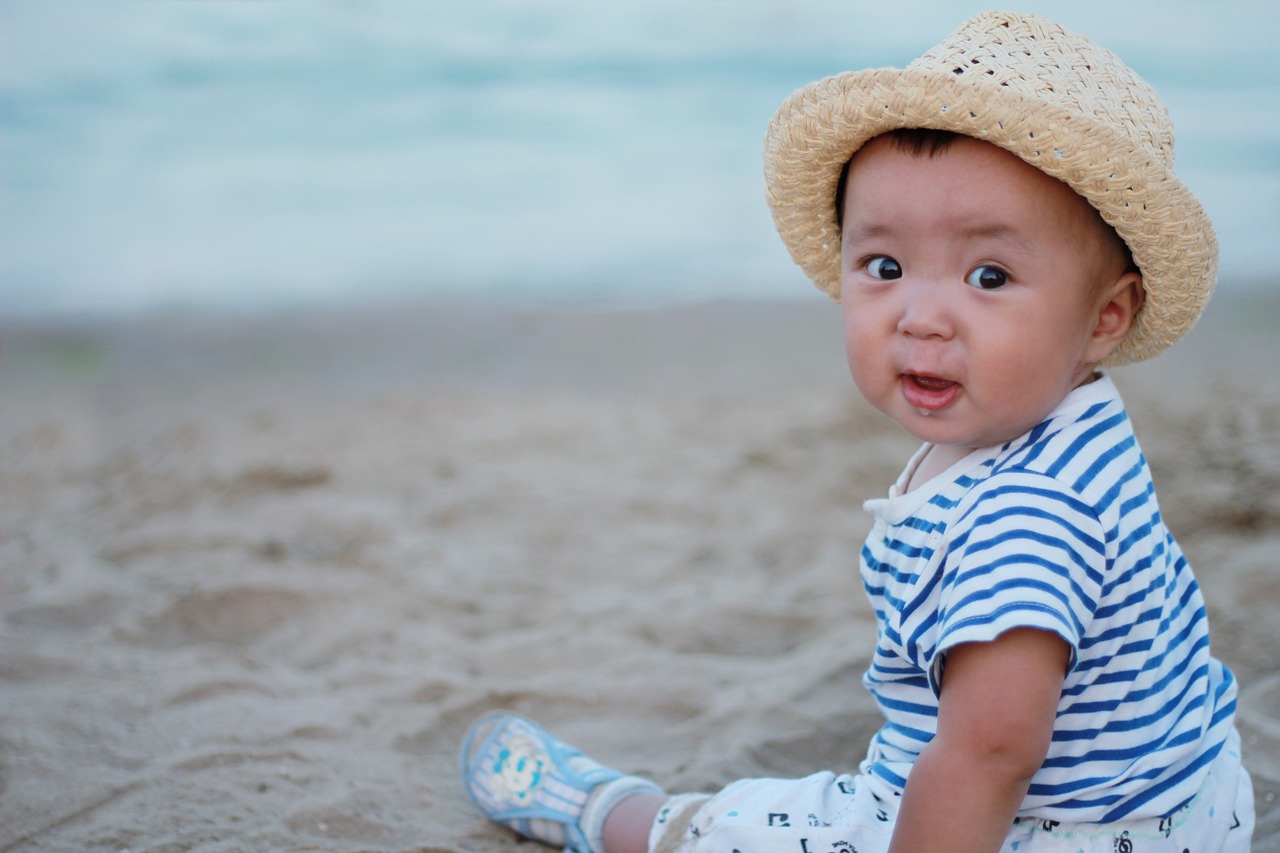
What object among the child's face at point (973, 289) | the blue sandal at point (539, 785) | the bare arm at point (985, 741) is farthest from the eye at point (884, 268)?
the blue sandal at point (539, 785)

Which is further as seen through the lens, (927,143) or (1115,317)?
(1115,317)

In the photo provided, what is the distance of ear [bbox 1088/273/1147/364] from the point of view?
5.31ft

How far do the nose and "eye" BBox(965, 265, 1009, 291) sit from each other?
1.7 inches

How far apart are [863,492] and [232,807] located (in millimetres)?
2197

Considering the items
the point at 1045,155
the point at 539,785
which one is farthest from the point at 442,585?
the point at 1045,155

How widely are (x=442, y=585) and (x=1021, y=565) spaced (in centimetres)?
210

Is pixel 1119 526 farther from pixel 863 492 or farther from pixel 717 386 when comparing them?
pixel 717 386

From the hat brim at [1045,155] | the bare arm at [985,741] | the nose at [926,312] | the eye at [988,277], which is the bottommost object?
the bare arm at [985,741]

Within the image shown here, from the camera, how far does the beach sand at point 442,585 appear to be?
228 centimetres

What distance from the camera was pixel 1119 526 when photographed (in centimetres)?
146

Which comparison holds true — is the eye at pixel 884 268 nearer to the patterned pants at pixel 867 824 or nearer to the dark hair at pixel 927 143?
the dark hair at pixel 927 143

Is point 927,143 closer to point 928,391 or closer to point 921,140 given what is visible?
point 921,140

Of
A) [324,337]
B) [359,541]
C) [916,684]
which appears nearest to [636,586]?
[359,541]

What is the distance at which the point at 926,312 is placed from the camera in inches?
59.1
